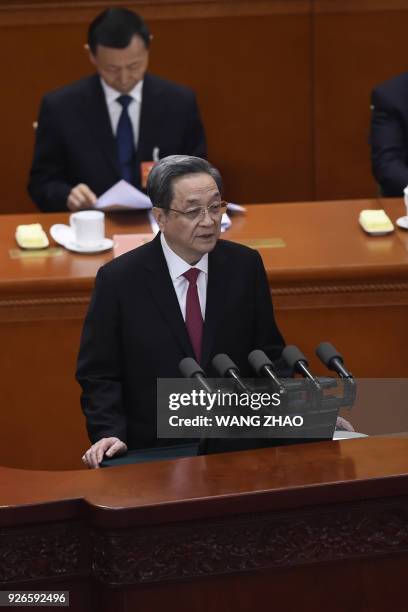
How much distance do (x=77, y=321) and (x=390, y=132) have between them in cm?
152

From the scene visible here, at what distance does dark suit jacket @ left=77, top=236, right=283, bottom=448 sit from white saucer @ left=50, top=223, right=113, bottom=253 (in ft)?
2.95

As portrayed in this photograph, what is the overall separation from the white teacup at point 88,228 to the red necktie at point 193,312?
3.05 ft

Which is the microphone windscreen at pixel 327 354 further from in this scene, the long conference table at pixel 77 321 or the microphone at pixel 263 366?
the long conference table at pixel 77 321

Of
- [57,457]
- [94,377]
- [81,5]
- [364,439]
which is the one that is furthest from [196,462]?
[81,5]

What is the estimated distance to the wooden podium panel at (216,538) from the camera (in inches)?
79.3

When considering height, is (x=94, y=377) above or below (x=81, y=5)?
below

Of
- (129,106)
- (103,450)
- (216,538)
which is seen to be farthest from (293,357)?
(129,106)

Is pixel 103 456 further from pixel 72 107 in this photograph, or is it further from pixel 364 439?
pixel 72 107

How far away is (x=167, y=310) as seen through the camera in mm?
2662

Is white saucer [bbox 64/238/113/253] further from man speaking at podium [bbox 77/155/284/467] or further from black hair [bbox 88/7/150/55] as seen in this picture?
man speaking at podium [bbox 77/155/284/467]

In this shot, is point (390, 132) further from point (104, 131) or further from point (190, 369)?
point (190, 369)

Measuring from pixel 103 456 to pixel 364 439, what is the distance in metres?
0.54

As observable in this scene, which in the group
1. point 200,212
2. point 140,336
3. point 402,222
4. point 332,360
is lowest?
point 402,222

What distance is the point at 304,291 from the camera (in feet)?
11.2
